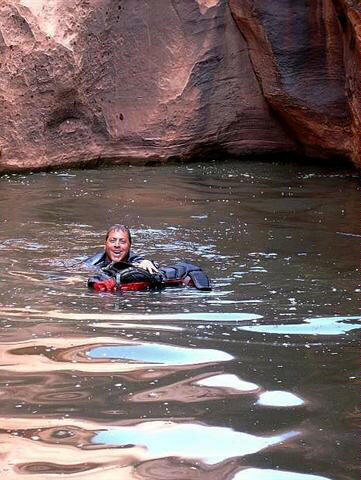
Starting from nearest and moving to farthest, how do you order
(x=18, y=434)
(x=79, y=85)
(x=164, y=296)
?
(x=18, y=434) < (x=164, y=296) < (x=79, y=85)

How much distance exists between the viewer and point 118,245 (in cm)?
823

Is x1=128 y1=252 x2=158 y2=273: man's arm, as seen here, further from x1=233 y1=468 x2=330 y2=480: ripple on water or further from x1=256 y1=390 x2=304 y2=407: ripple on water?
x1=233 y1=468 x2=330 y2=480: ripple on water

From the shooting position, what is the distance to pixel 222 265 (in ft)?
27.7

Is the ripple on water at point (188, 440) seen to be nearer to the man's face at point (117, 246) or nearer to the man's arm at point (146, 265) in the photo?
the man's arm at point (146, 265)

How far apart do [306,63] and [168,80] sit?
2047 millimetres

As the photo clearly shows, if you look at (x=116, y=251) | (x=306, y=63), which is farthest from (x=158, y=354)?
(x=306, y=63)

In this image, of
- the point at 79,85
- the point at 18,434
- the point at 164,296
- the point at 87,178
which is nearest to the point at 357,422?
the point at 18,434

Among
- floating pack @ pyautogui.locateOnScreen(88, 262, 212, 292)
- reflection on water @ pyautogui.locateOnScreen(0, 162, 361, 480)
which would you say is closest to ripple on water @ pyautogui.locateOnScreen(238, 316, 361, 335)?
reflection on water @ pyautogui.locateOnScreen(0, 162, 361, 480)

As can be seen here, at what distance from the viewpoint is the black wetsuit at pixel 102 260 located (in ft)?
27.1

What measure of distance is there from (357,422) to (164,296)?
10.2ft

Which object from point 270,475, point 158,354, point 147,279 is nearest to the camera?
point 270,475

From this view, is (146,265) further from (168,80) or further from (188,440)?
(168,80)

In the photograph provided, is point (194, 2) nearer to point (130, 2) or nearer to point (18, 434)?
point (130, 2)

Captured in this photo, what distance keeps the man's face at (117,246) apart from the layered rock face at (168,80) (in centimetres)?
622
